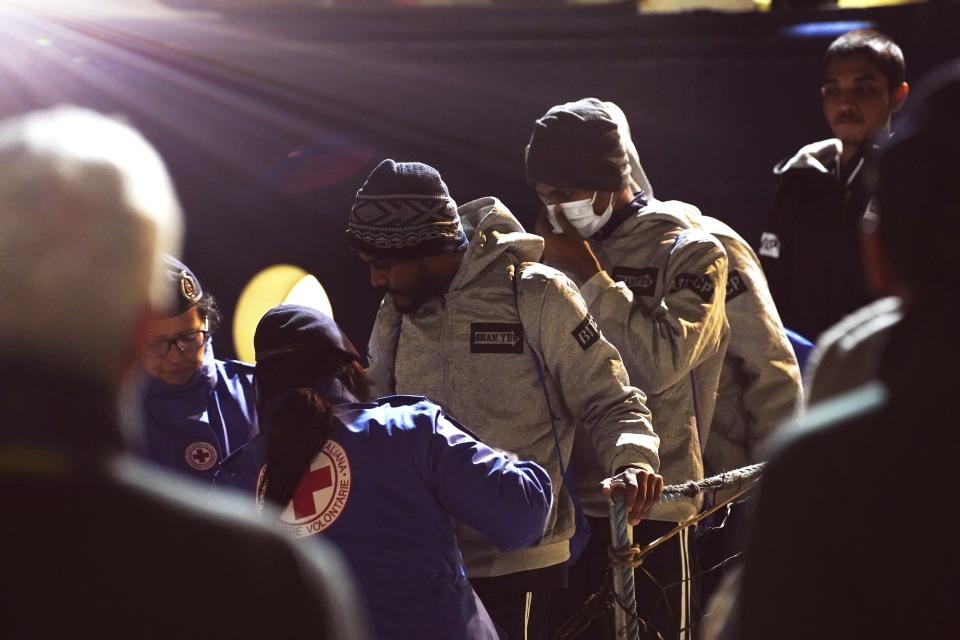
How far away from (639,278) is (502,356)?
1.83 ft

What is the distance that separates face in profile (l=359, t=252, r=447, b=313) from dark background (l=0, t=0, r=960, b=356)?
2.58 metres

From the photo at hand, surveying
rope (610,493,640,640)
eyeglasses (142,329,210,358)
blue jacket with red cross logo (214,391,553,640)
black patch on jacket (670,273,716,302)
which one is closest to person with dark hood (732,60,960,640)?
blue jacket with red cross logo (214,391,553,640)

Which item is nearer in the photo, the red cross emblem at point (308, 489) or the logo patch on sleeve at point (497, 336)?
the red cross emblem at point (308, 489)

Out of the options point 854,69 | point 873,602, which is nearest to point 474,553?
point 873,602

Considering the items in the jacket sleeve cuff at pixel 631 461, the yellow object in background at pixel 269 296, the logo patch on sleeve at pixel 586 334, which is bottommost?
the yellow object in background at pixel 269 296

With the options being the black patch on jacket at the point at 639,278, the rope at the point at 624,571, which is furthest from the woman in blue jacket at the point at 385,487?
the black patch on jacket at the point at 639,278

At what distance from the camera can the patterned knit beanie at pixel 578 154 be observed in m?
3.03

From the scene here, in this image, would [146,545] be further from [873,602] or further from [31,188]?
[873,602]

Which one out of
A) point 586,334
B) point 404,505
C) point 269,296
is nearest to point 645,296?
point 586,334

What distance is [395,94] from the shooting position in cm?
539

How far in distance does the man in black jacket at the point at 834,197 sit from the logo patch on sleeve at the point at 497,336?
1629mm

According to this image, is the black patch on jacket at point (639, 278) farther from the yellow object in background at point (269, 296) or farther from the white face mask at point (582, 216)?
the yellow object in background at point (269, 296)

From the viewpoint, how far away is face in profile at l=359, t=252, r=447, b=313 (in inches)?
106

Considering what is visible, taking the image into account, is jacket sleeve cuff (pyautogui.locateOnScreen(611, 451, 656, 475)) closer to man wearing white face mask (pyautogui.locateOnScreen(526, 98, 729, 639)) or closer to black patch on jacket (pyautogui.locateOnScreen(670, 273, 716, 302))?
man wearing white face mask (pyautogui.locateOnScreen(526, 98, 729, 639))
